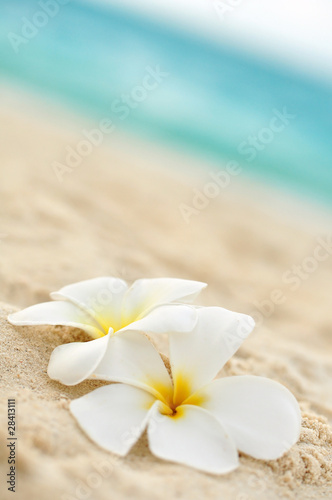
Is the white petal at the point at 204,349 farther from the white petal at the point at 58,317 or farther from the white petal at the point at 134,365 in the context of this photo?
the white petal at the point at 58,317

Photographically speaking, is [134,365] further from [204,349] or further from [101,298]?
[101,298]

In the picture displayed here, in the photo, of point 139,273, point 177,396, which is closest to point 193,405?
point 177,396

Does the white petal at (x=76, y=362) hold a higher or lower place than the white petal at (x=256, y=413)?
lower

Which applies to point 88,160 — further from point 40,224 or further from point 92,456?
point 92,456

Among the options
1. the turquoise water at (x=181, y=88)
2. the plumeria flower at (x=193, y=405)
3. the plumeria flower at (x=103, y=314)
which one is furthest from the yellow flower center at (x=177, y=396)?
the turquoise water at (x=181, y=88)

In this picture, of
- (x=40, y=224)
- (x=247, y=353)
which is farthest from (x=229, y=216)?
(x=247, y=353)

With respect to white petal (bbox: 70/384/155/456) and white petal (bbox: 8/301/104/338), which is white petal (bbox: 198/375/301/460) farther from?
white petal (bbox: 8/301/104/338)

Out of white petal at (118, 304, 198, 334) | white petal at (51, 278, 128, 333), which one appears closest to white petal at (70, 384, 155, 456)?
white petal at (118, 304, 198, 334)
